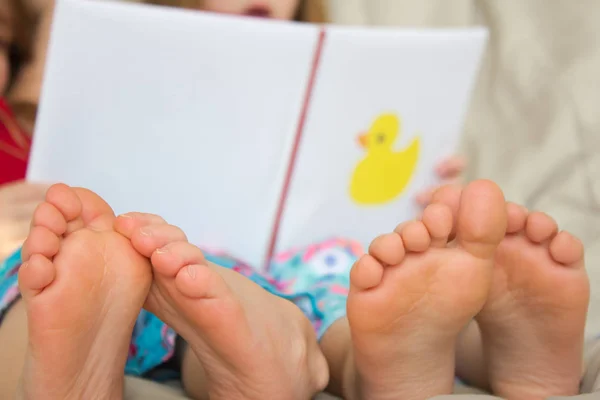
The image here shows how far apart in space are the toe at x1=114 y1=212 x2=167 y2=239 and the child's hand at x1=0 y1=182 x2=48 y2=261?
0.84 ft

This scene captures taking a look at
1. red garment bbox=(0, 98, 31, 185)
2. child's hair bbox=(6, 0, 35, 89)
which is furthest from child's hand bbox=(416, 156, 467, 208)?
child's hair bbox=(6, 0, 35, 89)

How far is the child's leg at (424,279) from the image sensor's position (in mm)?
469

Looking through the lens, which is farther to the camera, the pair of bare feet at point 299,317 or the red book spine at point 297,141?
the red book spine at point 297,141

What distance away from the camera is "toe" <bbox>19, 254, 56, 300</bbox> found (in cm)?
40

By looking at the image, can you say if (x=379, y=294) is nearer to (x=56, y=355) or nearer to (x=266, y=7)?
(x=56, y=355)

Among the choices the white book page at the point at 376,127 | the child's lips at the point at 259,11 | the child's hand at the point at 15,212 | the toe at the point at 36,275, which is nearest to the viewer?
the toe at the point at 36,275

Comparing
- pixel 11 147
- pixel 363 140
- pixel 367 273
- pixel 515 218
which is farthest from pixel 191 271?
pixel 11 147

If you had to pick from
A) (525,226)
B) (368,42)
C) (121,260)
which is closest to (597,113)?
(368,42)

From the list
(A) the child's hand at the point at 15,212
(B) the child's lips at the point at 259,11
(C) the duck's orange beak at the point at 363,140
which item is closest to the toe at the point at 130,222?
(A) the child's hand at the point at 15,212

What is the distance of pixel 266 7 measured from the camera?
0.97 m

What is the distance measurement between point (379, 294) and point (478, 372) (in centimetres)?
20

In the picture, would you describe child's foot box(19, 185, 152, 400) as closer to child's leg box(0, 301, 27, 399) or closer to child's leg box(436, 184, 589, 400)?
child's leg box(0, 301, 27, 399)

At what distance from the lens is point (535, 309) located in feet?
1.68

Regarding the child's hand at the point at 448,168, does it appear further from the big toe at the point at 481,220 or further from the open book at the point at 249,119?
the big toe at the point at 481,220
